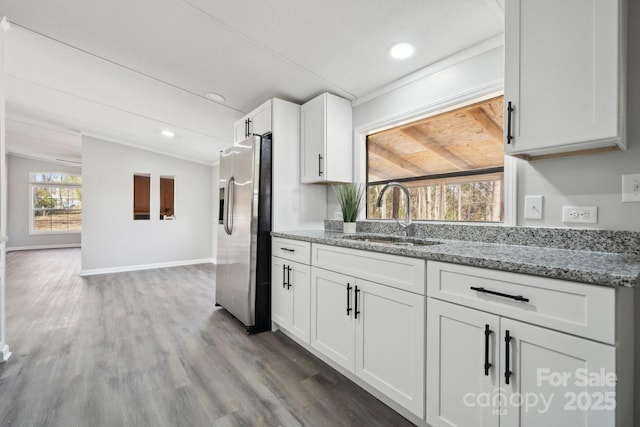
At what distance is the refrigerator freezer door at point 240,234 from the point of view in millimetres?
2566

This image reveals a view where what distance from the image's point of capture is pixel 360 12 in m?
1.70

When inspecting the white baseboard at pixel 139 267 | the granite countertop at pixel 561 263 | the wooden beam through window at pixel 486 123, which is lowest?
the white baseboard at pixel 139 267

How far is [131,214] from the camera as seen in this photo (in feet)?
17.5

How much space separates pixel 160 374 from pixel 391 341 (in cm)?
158

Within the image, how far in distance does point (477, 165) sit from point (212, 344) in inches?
97.3

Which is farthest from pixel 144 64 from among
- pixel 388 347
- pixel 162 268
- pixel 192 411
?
pixel 162 268

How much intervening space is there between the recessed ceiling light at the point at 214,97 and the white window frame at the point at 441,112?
1.49 metres

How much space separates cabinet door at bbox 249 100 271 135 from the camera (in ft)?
8.95

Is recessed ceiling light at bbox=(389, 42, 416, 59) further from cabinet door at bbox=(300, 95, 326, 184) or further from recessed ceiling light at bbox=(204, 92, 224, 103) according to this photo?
recessed ceiling light at bbox=(204, 92, 224, 103)

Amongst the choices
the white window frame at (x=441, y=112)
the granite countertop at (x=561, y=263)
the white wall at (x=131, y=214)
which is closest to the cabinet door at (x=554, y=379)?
the granite countertop at (x=561, y=263)

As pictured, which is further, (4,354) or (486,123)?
(4,354)

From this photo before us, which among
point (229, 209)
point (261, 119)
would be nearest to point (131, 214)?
point (229, 209)

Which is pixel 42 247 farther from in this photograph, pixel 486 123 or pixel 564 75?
pixel 564 75

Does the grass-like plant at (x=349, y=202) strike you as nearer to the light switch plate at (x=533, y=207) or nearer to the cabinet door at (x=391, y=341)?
the cabinet door at (x=391, y=341)
